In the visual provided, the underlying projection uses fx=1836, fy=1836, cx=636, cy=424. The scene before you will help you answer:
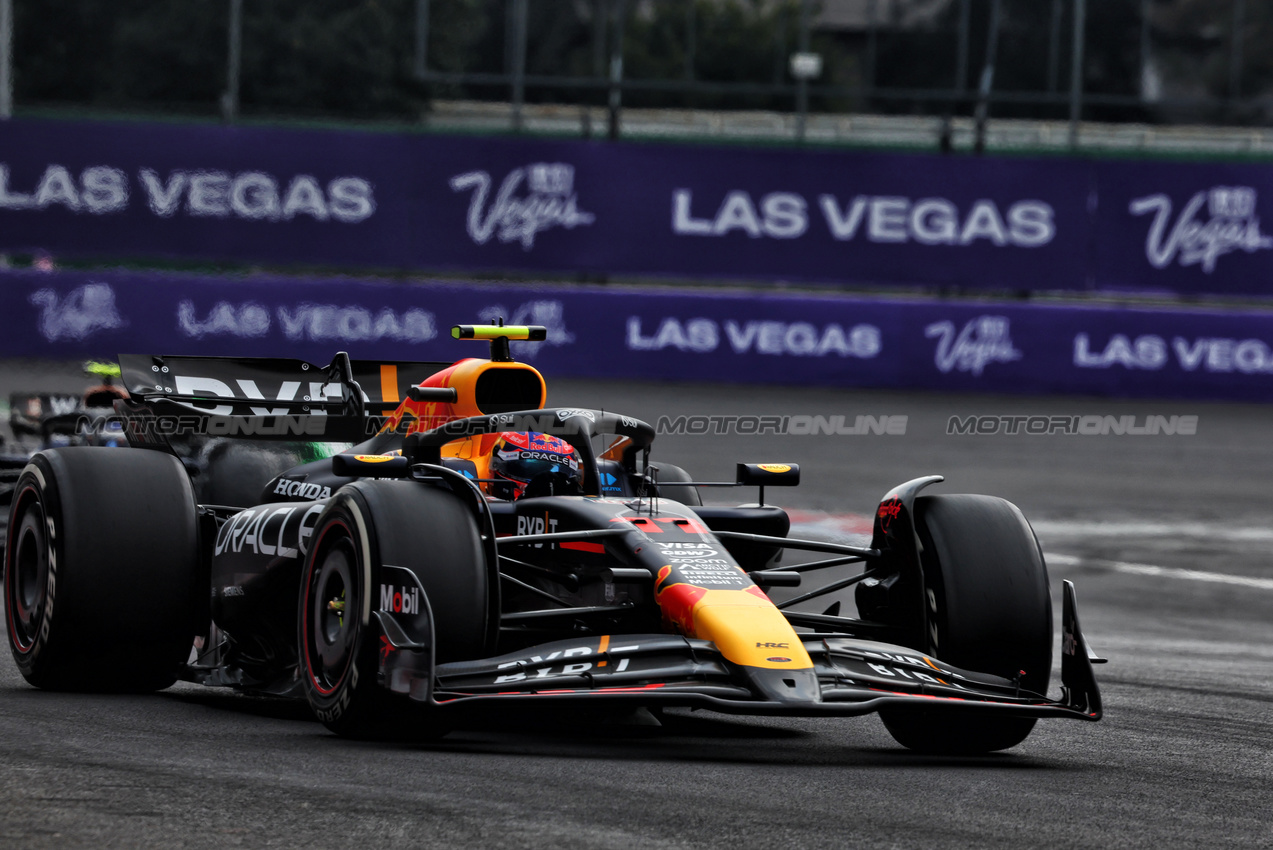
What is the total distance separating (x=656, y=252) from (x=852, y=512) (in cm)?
831

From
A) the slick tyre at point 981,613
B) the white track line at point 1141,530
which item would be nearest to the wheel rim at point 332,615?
the slick tyre at point 981,613

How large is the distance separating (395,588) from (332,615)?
0.59m

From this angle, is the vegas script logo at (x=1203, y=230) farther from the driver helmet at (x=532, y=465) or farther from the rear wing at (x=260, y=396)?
the driver helmet at (x=532, y=465)

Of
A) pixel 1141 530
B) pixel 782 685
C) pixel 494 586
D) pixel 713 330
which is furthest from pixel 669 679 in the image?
pixel 713 330

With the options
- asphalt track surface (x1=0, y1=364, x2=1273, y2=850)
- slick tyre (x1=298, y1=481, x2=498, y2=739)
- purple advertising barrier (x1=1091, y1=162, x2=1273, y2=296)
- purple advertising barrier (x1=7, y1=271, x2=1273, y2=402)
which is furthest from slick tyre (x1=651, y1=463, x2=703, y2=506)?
purple advertising barrier (x1=1091, y1=162, x2=1273, y2=296)

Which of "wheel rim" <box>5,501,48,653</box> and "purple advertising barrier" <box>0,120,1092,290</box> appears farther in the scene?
"purple advertising barrier" <box>0,120,1092,290</box>

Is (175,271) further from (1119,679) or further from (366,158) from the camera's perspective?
(1119,679)

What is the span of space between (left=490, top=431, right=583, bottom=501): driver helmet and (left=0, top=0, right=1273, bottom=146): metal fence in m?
19.1

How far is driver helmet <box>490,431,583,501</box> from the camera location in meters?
7.11

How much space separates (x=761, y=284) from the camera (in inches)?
912

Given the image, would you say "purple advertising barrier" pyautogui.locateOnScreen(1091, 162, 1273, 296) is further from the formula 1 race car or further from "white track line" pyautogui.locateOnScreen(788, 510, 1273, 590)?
the formula 1 race car

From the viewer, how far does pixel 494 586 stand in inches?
236

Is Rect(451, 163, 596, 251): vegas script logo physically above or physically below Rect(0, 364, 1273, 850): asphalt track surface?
above

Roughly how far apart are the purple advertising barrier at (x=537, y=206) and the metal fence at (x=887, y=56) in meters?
2.77
